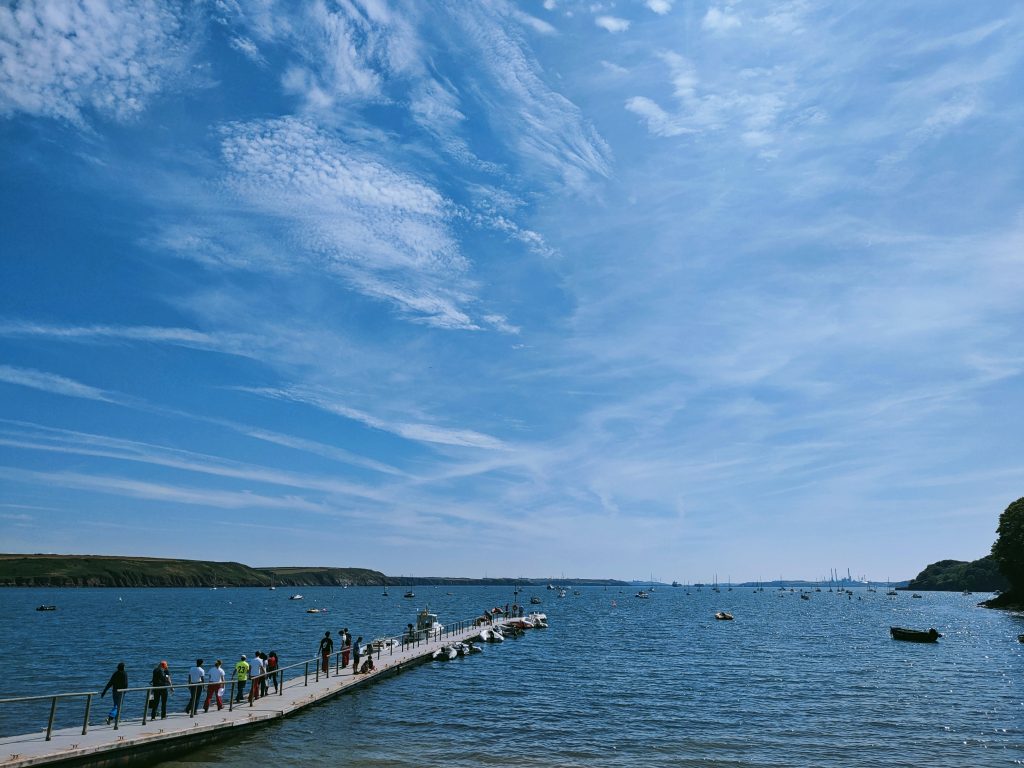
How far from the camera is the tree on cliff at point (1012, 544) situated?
112312 mm

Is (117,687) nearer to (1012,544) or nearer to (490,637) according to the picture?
(490,637)

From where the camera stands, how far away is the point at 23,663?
2170 inches

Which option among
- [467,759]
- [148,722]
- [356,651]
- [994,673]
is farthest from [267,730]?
[994,673]

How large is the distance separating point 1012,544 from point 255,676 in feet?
414

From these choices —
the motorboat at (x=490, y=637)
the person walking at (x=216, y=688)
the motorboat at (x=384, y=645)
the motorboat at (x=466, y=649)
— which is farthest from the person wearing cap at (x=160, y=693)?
the motorboat at (x=490, y=637)

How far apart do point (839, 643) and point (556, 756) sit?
64.3 meters

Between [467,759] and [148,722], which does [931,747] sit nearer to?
[467,759]

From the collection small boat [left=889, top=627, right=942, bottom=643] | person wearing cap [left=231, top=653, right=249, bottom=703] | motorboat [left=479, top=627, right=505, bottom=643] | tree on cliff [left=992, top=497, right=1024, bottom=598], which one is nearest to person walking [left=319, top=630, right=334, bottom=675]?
person wearing cap [left=231, top=653, right=249, bottom=703]

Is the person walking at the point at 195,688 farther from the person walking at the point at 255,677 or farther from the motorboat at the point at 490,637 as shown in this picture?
the motorboat at the point at 490,637

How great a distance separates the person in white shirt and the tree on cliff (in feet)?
401

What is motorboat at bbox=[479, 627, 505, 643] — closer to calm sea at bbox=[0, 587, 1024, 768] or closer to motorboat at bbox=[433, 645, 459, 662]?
calm sea at bbox=[0, 587, 1024, 768]

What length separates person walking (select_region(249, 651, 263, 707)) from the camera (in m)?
30.7

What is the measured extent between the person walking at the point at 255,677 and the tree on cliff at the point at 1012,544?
122 m

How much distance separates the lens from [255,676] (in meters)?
31.7
